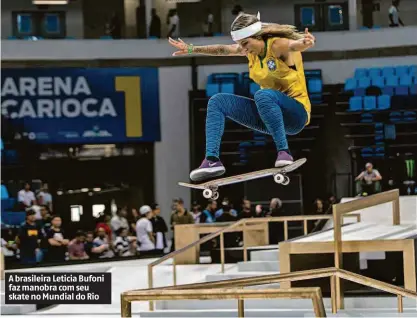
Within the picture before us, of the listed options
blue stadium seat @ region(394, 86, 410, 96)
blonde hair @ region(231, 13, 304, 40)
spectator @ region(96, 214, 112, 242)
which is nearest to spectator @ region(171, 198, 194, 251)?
spectator @ region(96, 214, 112, 242)

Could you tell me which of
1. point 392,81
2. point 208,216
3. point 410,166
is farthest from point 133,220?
point 392,81

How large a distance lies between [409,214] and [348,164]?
558 centimetres

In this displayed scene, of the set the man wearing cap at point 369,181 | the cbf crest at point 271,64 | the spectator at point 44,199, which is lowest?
the spectator at point 44,199

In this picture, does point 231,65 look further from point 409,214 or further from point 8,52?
point 409,214

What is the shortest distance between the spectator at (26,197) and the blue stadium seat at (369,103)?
719 centimetres

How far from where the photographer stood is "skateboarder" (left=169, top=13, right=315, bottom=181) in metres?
8.48

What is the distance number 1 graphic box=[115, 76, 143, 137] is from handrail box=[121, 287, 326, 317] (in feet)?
50.2

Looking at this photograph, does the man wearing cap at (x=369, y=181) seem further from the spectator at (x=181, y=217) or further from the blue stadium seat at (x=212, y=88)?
the blue stadium seat at (x=212, y=88)

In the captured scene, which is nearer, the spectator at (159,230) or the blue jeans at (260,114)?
the blue jeans at (260,114)

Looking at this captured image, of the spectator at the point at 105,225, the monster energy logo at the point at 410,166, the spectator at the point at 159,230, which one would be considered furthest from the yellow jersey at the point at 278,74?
the monster energy logo at the point at 410,166

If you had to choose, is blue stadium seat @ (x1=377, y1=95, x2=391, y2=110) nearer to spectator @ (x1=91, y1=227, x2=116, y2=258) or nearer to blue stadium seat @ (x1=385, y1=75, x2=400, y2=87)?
blue stadium seat @ (x1=385, y1=75, x2=400, y2=87)

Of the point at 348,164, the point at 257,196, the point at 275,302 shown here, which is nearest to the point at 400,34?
the point at 348,164

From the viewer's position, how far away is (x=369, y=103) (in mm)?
22516

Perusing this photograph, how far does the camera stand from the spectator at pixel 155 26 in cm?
2302
